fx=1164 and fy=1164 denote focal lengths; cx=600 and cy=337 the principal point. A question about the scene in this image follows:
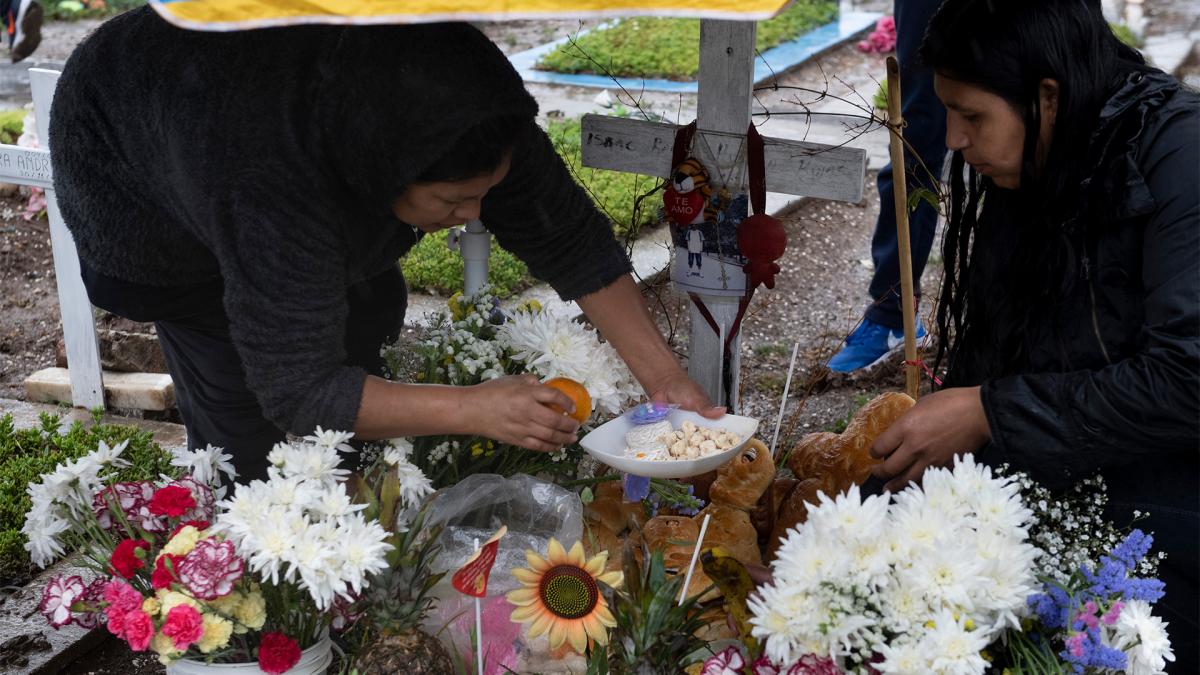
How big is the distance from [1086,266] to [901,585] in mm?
812

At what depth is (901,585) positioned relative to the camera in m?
1.59

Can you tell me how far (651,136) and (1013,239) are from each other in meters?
0.94

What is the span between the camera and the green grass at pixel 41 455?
2969 millimetres

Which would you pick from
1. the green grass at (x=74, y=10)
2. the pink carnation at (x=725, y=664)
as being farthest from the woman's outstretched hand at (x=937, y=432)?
the green grass at (x=74, y=10)

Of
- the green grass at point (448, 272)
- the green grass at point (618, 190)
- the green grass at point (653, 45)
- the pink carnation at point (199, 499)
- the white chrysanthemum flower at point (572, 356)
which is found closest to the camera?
the pink carnation at point (199, 499)

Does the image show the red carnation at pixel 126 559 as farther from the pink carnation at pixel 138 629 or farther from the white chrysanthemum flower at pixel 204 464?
the white chrysanthemum flower at pixel 204 464

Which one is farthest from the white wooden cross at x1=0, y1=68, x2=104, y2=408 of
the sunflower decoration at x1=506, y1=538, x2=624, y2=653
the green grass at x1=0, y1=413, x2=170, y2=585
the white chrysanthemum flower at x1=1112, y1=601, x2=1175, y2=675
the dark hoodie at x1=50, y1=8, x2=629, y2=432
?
the white chrysanthemum flower at x1=1112, y1=601, x2=1175, y2=675

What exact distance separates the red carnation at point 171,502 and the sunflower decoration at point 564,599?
549mm

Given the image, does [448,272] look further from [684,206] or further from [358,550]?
[358,550]

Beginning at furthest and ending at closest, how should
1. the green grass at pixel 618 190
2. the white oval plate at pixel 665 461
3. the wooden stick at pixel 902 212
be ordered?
the green grass at pixel 618 190 < the wooden stick at pixel 902 212 < the white oval plate at pixel 665 461

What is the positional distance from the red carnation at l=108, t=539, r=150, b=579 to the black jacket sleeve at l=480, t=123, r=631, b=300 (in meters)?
1.02

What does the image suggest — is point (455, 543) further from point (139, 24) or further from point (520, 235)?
point (139, 24)

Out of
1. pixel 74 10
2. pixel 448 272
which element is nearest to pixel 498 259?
pixel 448 272

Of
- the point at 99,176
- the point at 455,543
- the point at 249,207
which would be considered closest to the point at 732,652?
the point at 455,543
